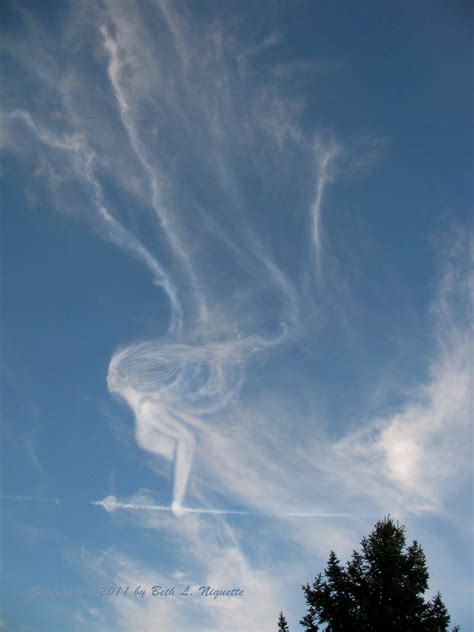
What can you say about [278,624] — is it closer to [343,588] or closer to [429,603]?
[343,588]

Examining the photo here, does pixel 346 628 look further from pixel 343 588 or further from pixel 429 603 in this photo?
pixel 429 603

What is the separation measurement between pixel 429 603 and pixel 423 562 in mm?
1521

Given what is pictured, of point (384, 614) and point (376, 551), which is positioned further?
point (376, 551)

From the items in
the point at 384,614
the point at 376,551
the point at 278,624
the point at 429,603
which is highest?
the point at 376,551

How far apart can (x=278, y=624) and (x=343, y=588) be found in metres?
3.30

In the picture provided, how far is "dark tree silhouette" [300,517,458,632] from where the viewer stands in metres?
15.8

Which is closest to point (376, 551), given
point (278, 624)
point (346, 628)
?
point (346, 628)

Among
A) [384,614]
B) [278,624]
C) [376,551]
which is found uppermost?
[376,551]

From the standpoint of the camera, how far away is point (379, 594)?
Result: 54.1ft

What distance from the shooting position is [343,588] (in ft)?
55.9

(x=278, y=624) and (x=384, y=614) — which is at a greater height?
(x=384, y=614)

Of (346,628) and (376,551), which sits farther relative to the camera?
(376,551)

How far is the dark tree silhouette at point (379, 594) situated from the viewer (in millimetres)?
15750

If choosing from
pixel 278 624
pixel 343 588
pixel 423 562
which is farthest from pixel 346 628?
pixel 423 562
